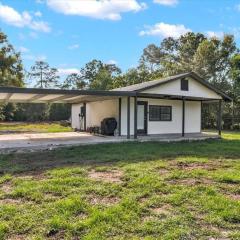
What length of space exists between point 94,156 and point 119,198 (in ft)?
14.0

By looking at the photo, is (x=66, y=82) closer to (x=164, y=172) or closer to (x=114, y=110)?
(x=114, y=110)

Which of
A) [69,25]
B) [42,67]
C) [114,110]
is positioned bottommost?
[114,110]

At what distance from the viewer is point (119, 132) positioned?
1541cm

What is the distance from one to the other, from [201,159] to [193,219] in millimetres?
4825

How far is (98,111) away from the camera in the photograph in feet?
59.4

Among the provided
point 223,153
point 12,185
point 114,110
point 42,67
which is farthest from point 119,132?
point 42,67

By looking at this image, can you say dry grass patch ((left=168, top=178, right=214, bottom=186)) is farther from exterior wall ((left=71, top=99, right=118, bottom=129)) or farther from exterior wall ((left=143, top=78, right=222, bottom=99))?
exterior wall ((left=71, top=99, right=118, bottom=129))

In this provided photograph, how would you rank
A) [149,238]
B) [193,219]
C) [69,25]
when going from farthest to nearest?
[69,25], [193,219], [149,238]

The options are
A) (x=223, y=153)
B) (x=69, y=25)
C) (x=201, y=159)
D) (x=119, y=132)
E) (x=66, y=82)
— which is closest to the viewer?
(x=201, y=159)

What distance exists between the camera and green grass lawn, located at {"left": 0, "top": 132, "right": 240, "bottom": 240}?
3945 millimetres

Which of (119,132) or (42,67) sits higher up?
(42,67)

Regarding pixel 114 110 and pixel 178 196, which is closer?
pixel 178 196

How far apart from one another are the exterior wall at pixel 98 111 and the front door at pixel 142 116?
1.13 m

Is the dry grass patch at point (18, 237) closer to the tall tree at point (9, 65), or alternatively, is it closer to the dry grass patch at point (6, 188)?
the dry grass patch at point (6, 188)
